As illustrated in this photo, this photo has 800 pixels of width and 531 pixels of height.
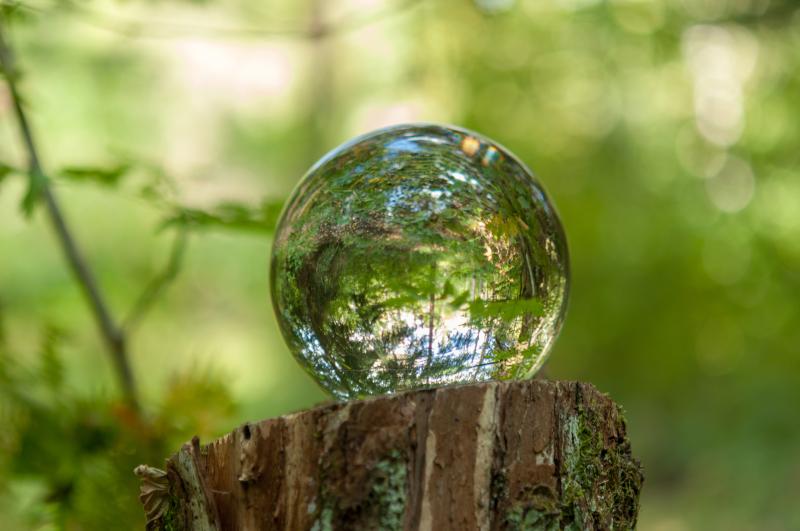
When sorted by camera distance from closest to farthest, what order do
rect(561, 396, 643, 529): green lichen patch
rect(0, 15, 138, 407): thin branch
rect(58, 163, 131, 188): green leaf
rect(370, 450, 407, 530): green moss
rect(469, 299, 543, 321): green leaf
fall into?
rect(370, 450, 407, 530): green moss < rect(561, 396, 643, 529): green lichen patch < rect(469, 299, 543, 321): green leaf < rect(58, 163, 131, 188): green leaf < rect(0, 15, 138, 407): thin branch

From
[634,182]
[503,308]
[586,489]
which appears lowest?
[586,489]

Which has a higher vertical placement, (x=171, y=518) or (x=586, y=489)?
(x=171, y=518)

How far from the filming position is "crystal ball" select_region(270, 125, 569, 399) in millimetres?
1747

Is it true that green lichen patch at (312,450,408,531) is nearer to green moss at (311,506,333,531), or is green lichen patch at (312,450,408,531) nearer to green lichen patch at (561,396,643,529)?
green moss at (311,506,333,531)

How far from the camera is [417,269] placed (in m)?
1.75

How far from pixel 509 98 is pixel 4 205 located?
6.53 metres

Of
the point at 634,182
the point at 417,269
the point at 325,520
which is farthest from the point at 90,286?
the point at 634,182

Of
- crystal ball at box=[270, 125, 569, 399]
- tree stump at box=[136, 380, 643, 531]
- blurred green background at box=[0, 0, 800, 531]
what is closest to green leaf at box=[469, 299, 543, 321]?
crystal ball at box=[270, 125, 569, 399]

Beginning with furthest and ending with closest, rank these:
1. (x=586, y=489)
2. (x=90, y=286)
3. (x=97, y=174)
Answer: (x=90, y=286) < (x=97, y=174) < (x=586, y=489)

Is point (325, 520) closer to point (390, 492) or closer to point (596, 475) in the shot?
point (390, 492)

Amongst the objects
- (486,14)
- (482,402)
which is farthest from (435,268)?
(486,14)

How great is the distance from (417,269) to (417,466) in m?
0.43

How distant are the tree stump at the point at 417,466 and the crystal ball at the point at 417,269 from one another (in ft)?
0.69

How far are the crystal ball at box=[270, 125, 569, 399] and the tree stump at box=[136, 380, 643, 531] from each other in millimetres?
212
